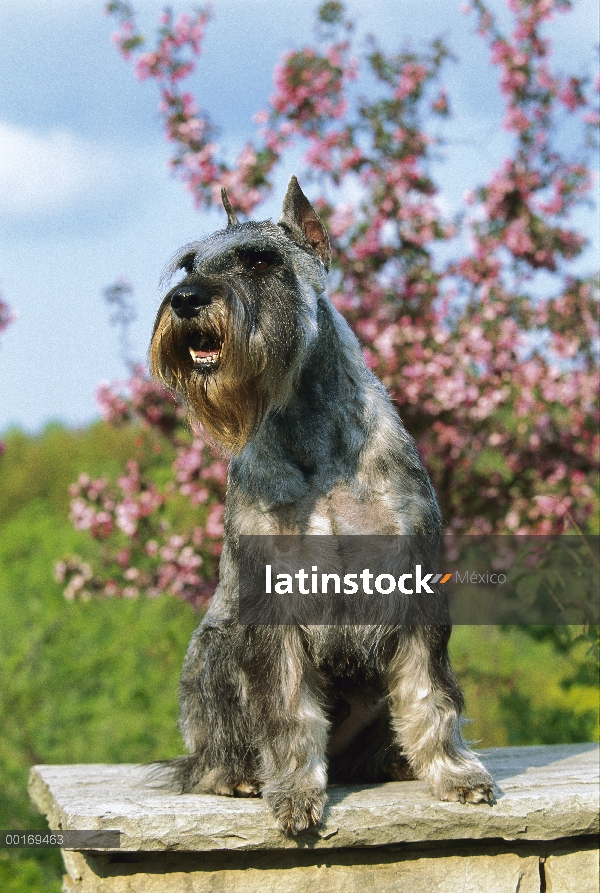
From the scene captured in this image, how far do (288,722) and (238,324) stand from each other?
4.14ft

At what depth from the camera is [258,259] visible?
3.12 m

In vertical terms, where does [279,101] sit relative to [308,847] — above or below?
above

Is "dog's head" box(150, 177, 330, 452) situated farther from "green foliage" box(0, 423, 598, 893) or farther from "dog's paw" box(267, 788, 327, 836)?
"green foliage" box(0, 423, 598, 893)

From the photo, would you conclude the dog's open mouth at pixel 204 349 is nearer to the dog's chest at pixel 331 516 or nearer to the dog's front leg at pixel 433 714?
the dog's chest at pixel 331 516

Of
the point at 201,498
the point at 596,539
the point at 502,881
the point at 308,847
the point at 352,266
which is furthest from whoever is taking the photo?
the point at 352,266

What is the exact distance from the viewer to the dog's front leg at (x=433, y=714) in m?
3.17

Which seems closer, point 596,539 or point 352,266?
point 596,539

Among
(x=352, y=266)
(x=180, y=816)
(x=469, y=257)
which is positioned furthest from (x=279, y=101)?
(x=180, y=816)

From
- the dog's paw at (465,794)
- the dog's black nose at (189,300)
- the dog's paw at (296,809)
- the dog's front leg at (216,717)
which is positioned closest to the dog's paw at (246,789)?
the dog's front leg at (216,717)

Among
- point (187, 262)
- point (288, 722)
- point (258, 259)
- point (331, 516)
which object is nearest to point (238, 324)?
point (258, 259)

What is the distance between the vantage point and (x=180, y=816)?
309cm

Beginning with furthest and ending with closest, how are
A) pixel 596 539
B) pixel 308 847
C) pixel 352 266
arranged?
pixel 352 266 → pixel 596 539 → pixel 308 847

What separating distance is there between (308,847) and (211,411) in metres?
1.43

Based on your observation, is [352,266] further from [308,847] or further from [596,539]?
[308,847]
